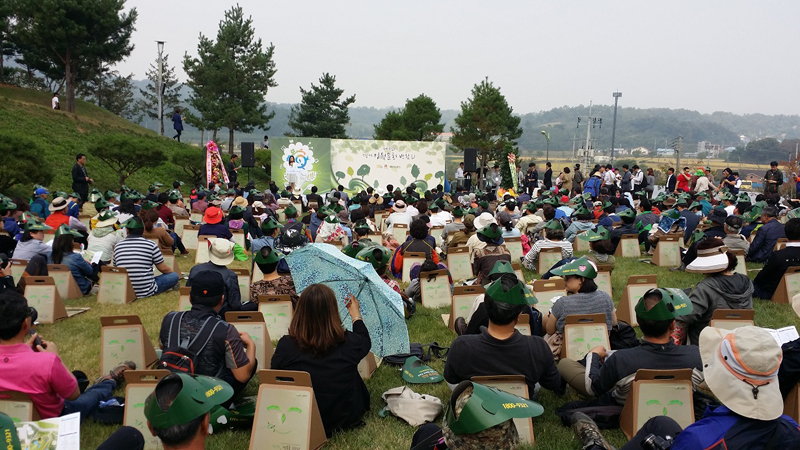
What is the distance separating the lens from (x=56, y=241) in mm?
8031

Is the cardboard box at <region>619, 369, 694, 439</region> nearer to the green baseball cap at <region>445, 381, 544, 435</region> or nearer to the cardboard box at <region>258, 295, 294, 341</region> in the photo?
the green baseball cap at <region>445, 381, 544, 435</region>

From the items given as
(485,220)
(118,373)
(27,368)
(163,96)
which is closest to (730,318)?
(485,220)

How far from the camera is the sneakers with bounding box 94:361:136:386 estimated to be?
4.98 metres

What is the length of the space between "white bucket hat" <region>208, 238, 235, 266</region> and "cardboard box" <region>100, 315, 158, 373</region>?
1.17m

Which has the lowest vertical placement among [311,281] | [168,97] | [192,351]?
[192,351]

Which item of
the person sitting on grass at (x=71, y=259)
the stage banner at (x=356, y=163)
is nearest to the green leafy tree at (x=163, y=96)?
the stage banner at (x=356, y=163)

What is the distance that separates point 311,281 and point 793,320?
6021 mm

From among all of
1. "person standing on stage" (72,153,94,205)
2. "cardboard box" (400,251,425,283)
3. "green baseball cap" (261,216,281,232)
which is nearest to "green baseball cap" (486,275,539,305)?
"cardboard box" (400,251,425,283)

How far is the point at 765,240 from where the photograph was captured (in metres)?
9.47

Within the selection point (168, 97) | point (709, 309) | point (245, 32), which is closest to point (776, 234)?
point (709, 309)

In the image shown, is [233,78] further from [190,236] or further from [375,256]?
[375,256]

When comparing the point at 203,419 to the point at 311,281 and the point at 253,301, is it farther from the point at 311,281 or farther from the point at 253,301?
the point at 253,301

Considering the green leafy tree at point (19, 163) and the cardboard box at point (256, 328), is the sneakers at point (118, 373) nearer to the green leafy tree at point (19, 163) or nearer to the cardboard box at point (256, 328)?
the cardboard box at point (256, 328)

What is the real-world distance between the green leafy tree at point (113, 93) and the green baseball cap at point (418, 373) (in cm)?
6033
